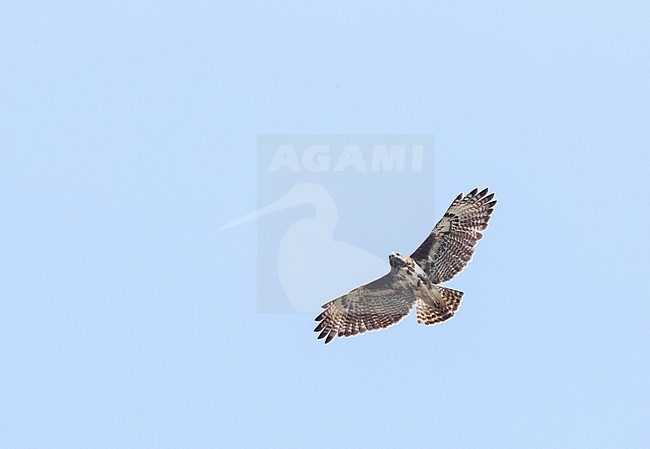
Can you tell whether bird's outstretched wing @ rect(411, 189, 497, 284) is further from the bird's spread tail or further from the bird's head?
the bird's head

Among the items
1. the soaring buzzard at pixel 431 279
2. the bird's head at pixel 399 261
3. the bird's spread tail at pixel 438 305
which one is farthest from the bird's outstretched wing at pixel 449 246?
the bird's head at pixel 399 261

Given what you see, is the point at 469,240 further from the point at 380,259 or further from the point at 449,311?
the point at 380,259

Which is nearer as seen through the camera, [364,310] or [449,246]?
[449,246]

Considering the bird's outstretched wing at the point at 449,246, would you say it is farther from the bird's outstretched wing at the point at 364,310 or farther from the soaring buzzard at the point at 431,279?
the bird's outstretched wing at the point at 364,310

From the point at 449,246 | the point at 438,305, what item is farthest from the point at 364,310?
the point at 449,246

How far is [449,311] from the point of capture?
19375 millimetres

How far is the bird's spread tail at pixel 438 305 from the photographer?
1922 cm

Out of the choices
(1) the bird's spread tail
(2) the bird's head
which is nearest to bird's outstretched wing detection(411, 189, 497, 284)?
(1) the bird's spread tail

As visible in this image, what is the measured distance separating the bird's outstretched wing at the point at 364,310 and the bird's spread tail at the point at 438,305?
23 centimetres

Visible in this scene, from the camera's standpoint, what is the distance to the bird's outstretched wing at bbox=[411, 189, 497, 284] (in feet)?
63.7

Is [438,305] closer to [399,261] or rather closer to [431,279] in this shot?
[431,279]

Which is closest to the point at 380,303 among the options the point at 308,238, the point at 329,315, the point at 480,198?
the point at 329,315

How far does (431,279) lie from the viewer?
19.4m

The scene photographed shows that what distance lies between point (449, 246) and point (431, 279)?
0.65 metres
